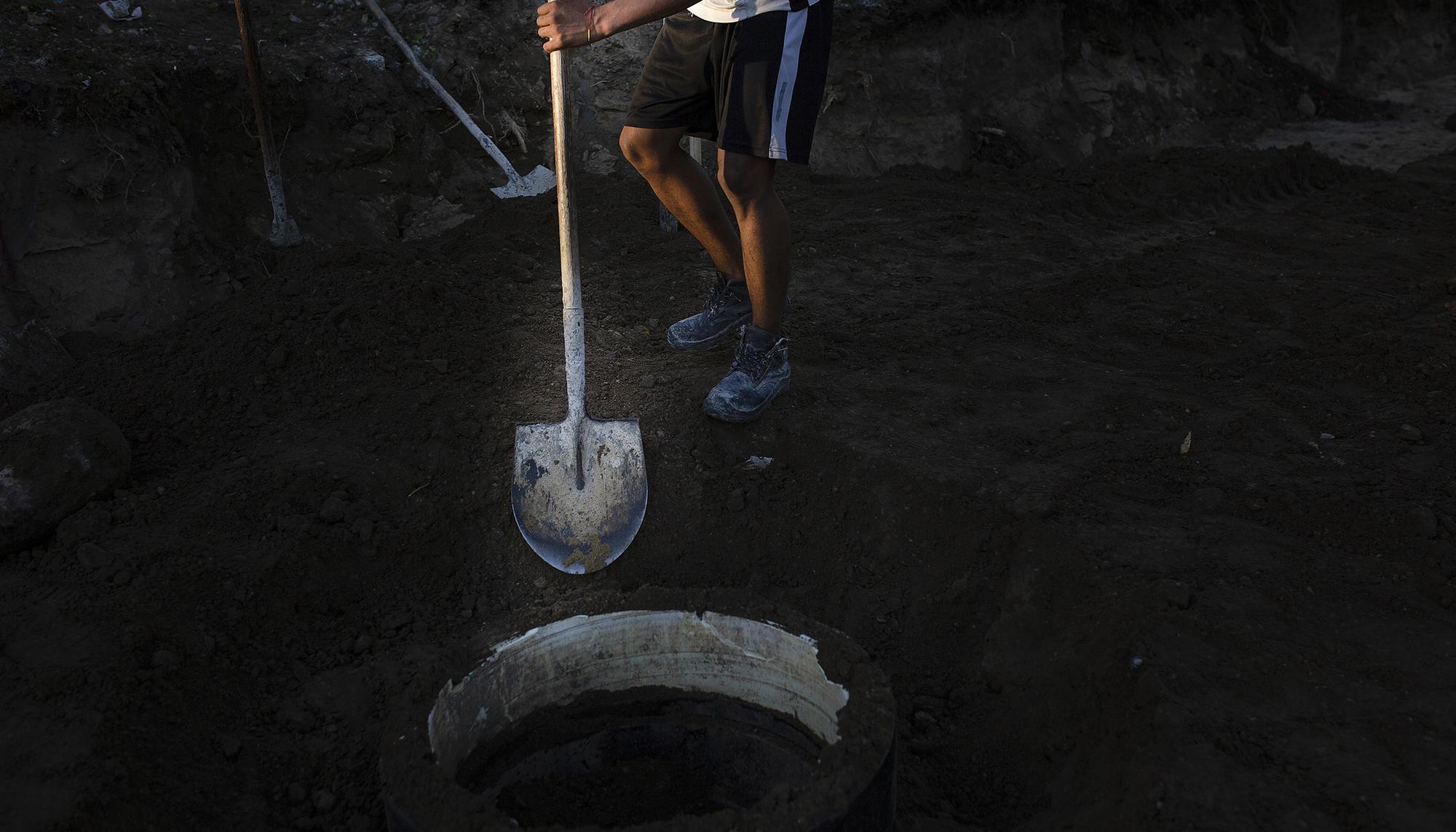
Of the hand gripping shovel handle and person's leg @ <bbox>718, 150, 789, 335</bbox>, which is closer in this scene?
the hand gripping shovel handle

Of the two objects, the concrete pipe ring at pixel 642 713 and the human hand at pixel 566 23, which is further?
the human hand at pixel 566 23

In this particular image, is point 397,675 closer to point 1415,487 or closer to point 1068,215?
point 1415,487

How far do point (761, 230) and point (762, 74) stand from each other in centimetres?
41

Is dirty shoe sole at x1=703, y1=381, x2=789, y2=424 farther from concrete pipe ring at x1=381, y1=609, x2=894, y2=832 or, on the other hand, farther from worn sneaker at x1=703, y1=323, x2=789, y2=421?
concrete pipe ring at x1=381, y1=609, x2=894, y2=832

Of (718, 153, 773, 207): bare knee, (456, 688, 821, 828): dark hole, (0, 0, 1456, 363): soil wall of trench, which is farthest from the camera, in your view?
(0, 0, 1456, 363): soil wall of trench

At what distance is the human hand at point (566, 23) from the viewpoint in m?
2.56

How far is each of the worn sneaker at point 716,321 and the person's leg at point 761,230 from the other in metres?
0.32

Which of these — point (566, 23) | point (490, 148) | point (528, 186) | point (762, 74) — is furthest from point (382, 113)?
point (762, 74)

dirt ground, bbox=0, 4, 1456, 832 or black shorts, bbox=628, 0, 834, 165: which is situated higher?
black shorts, bbox=628, 0, 834, 165

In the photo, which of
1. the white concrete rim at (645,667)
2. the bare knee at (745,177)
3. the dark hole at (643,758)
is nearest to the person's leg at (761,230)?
the bare knee at (745,177)

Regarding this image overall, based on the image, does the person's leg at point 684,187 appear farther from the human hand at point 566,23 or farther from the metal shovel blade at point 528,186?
the metal shovel blade at point 528,186

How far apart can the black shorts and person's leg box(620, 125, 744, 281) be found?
0.19 metres

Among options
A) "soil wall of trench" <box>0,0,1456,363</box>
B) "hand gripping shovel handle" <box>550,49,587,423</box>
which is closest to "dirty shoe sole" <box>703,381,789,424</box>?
"hand gripping shovel handle" <box>550,49,587,423</box>

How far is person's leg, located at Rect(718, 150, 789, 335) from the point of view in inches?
114
